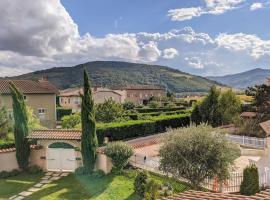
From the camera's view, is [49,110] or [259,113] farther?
[49,110]

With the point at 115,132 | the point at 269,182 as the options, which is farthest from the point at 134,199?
the point at 115,132

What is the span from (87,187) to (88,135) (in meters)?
3.72

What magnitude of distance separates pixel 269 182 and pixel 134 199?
7363 mm

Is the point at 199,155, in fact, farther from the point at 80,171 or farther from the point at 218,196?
the point at 80,171

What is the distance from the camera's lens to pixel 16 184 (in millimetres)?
22562

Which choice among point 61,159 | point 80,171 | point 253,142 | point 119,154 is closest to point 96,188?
point 119,154

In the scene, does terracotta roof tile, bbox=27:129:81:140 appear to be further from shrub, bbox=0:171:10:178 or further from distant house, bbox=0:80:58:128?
distant house, bbox=0:80:58:128

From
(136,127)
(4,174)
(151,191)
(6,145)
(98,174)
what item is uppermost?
(136,127)

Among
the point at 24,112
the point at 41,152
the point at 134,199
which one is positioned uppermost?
the point at 24,112

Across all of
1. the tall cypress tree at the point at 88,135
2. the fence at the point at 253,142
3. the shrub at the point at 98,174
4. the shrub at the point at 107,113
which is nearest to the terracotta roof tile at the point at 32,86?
the shrub at the point at 107,113

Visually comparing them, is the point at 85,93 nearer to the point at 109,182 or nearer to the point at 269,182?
the point at 109,182

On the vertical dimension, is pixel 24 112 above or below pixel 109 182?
above

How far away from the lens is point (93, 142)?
923 inches

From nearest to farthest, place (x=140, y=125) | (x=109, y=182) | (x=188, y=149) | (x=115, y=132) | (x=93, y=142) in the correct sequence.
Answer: (x=188, y=149) < (x=109, y=182) < (x=93, y=142) < (x=115, y=132) < (x=140, y=125)
